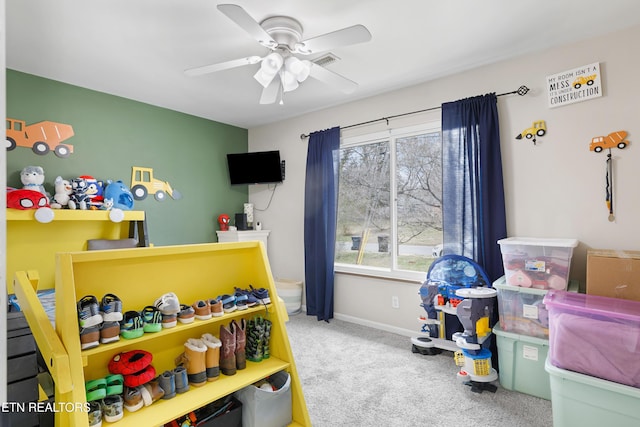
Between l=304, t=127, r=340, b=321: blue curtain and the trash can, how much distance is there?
0.13 meters

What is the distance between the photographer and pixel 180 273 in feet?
5.34

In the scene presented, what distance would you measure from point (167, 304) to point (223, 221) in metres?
2.96

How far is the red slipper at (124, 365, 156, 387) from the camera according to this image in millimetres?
1359

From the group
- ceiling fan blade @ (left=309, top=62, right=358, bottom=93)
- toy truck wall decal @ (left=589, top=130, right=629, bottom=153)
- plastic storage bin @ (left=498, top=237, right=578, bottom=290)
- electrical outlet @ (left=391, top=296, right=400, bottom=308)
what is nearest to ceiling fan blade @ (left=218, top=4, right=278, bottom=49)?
ceiling fan blade @ (left=309, top=62, right=358, bottom=93)

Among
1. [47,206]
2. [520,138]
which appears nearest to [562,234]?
[520,138]

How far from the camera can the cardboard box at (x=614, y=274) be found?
1885mm

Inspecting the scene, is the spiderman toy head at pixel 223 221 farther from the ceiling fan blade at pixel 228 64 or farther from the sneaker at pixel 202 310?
the sneaker at pixel 202 310

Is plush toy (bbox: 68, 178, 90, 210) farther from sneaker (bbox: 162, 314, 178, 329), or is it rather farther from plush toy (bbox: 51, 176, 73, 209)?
sneaker (bbox: 162, 314, 178, 329)

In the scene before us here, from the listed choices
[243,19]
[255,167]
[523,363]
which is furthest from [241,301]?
[255,167]

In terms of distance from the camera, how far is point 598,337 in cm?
164

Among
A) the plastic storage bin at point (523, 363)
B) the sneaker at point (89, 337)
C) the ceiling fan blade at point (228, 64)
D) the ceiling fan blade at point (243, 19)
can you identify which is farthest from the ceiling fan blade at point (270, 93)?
the plastic storage bin at point (523, 363)

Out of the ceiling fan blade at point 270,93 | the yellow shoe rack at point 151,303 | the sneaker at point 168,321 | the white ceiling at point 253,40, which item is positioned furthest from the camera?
the ceiling fan blade at point 270,93

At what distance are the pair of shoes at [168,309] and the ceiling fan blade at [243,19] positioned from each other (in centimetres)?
134

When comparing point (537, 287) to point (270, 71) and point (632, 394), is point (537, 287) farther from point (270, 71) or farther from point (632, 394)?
point (270, 71)
